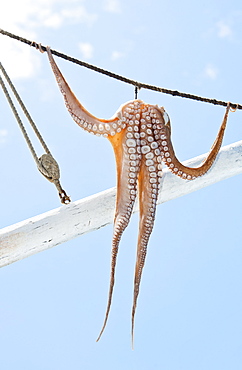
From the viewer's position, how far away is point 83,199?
2.45 m

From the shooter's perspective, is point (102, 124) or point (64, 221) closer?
point (102, 124)

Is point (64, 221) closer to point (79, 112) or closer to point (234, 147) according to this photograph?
point (79, 112)

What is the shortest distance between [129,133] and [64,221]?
0.63 meters

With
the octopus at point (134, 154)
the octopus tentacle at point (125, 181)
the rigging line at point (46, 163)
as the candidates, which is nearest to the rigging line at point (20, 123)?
the rigging line at point (46, 163)

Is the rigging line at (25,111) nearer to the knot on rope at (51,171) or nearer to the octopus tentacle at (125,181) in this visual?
the knot on rope at (51,171)

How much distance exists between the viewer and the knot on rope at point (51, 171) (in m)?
2.43

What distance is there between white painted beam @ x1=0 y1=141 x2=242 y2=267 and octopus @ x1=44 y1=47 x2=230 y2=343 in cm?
52

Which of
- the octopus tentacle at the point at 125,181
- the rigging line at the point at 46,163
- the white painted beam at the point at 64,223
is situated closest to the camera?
the octopus tentacle at the point at 125,181

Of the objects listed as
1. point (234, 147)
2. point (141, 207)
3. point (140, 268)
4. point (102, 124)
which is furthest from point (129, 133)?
point (234, 147)

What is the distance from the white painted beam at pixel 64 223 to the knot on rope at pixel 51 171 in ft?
0.22

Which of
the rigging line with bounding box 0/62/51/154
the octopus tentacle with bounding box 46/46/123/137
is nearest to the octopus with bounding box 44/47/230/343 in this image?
the octopus tentacle with bounding box 46/46/123/137

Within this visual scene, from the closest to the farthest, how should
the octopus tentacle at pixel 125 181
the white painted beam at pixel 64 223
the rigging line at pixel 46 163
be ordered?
1. the octopus tentacle at pixel 125 181
2. the white painted beam at pixel 64 223
3. the rigging line at pixel 46 163

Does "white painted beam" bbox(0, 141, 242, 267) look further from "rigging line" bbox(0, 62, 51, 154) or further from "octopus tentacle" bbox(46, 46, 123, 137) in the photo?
"octopus tentacle" bbox(46, 46, 123, 137)

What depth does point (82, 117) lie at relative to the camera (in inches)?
73.8
